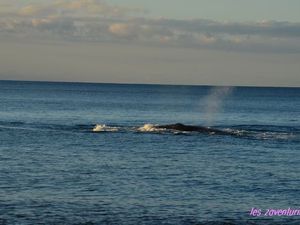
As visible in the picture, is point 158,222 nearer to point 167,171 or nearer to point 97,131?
point 167,171

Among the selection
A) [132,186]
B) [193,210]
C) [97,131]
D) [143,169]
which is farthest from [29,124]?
[193,210]

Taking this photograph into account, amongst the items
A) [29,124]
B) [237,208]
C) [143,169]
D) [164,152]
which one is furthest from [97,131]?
[237,208]

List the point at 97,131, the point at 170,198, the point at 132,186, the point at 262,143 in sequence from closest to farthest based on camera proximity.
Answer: the point at 170,198 → the point at 132,186 → the point at 262,143 → the point at 97,131

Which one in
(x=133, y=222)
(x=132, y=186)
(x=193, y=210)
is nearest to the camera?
(x=133, y=222)

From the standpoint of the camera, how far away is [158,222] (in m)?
38.1

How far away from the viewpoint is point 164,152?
67062mm

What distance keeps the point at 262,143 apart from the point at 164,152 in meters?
15.1

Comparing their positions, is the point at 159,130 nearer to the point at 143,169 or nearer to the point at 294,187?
the point at 143,169

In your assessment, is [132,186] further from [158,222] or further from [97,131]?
[97,131]

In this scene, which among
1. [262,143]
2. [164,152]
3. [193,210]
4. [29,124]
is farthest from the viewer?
[29,124]

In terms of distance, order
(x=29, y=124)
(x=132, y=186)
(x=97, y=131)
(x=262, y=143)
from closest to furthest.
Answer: (x=132, y=186), (x=262, y=143), (x=97, y=131), (x=29, y=124)

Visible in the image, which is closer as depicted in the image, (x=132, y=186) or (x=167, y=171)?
(x=132, y=186)

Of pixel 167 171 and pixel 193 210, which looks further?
pixel 167 171

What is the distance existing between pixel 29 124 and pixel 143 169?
50.0 meters
